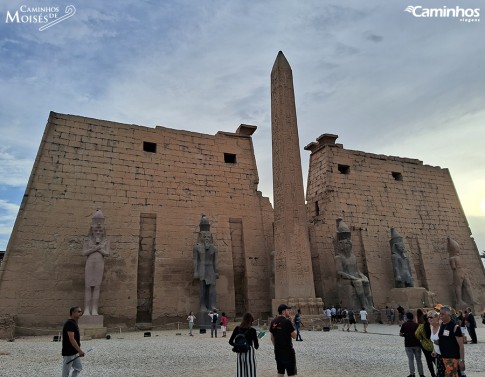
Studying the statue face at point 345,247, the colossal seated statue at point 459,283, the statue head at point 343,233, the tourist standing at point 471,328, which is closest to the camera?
the tourist standing at point 471,328

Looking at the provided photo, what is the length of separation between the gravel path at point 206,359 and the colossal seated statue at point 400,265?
20.2 feet

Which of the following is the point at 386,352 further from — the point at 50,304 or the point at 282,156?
the point at 50,304

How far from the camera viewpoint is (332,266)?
14.4 meters

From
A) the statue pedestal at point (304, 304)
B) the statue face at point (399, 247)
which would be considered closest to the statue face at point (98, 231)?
the statue pedestal at point (304, 304)

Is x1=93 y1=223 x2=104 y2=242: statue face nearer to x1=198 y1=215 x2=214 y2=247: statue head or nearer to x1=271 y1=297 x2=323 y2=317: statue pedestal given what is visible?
x1=198 y1=215 x2=214 y2=247: statue head

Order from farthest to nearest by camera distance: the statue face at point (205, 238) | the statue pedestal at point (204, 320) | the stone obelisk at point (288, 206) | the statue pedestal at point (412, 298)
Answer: the statue pedestal at point (412, 298) → the statue face at point (205, 238) → the statue pedestal at point (204, 320) → the stone obelisk at point (288, 206)

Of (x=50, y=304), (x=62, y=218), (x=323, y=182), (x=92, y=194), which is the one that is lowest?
(x=50, y=304)

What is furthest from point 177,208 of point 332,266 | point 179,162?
point 332,266

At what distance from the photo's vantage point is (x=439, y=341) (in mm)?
3426

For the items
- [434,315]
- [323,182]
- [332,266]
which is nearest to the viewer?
[434,315]

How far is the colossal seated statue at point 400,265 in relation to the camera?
1400 centimetres

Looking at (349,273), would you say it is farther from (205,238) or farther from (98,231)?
(98,231)

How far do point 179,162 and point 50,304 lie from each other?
6023mm

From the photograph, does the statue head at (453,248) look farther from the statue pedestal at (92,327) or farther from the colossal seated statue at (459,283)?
the statue pedestal at (92,327)
